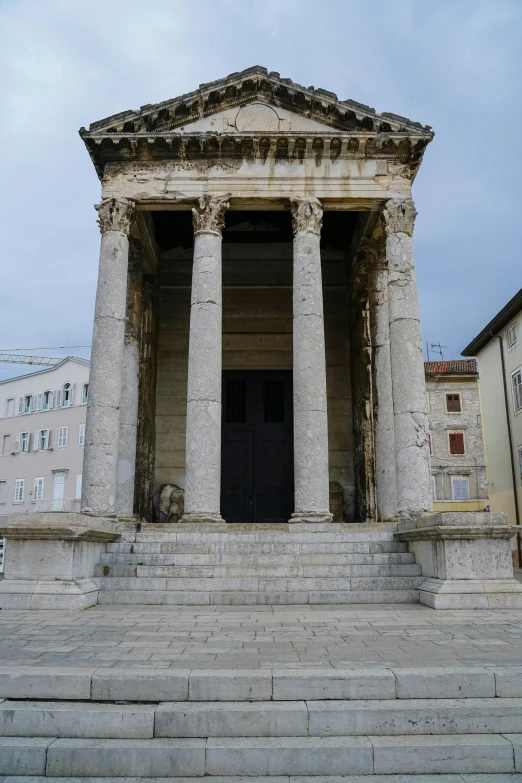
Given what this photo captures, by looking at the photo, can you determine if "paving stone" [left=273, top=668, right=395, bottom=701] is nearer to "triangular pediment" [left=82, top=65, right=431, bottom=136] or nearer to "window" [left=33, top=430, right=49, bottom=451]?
"triangular pediment" [left=82, top=65, right=431, bottom=136]

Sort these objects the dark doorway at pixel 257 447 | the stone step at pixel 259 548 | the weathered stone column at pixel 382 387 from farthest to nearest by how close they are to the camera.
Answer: the dark doorway at pixel 257 447 < the weathered stone column at pixel 382 387 < the stone step at pixel 259 548

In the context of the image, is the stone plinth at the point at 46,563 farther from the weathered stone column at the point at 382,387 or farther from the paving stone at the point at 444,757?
the weathered stone column at the point at 382,387

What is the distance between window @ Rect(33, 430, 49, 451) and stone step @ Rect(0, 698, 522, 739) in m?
40.7

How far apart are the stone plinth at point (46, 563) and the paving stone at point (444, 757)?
642cm

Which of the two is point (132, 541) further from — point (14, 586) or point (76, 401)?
point (76, 401)

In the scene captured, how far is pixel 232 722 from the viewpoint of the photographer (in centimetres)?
498

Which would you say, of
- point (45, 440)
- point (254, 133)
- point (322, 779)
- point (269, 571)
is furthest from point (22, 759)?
point (45, 440)

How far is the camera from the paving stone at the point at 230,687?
17.4 ft

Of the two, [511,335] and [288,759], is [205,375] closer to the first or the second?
[288,759]

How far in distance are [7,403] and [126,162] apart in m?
35.7

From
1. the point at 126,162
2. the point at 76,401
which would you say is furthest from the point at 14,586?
the point at 76,401

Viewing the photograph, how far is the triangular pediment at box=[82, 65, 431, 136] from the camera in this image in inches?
634

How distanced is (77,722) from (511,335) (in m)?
29.8

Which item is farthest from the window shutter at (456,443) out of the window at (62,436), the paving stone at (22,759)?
the paving stone at (22,759)
